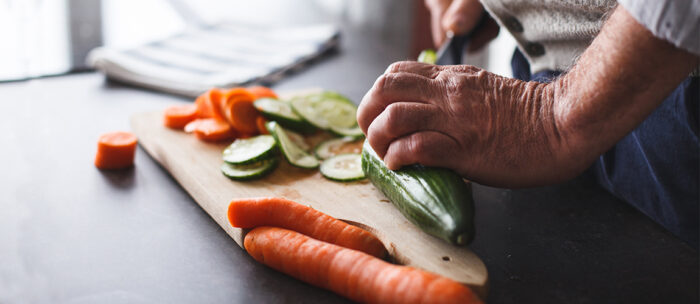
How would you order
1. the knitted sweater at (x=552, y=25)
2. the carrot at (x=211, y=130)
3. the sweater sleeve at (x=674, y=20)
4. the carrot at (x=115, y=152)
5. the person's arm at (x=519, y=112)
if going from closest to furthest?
the sweater sleeve at (x=674, y=20) → the person's arm at (x=519, y=112) → the knitted sweater at (x=552, y=25) → the carrot at (x=115, y=152) → the carrot at (x=211, y=130)

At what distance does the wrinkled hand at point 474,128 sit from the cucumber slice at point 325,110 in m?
0.48

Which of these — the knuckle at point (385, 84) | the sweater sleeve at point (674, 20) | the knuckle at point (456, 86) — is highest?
the sweater sleeve at point (674, 20)

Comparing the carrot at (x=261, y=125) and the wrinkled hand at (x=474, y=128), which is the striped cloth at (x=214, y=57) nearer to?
the carrot at (x=261, y=125)

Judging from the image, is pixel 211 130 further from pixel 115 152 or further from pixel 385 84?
pixel 385 84

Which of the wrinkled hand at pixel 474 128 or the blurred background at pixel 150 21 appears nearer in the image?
the wrinkled hand at pixel 474 128

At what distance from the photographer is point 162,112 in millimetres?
1675

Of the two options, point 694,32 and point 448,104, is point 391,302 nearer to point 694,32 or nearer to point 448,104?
point 448,104

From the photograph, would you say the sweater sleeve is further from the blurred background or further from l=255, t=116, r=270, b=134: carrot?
the blurred background

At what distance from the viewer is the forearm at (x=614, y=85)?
83 centimetres

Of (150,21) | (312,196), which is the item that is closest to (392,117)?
(312,196)

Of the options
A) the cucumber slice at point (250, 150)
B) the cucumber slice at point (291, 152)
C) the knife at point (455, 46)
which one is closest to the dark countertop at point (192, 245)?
the cucumber slice at point (250, 150)

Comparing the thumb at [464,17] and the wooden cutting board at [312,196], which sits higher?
the thumb at [464,17]

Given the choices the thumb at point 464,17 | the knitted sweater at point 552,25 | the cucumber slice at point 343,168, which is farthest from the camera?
the thumb at point 464,17

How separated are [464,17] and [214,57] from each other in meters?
1.00
